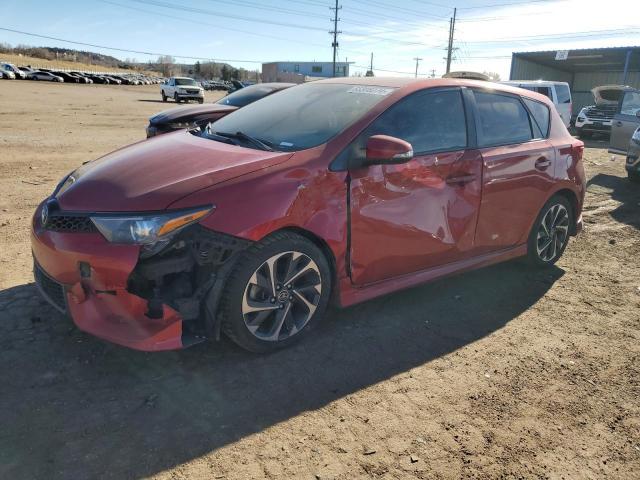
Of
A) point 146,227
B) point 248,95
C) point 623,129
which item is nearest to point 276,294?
point 146,227

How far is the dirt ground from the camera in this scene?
2.39 metres

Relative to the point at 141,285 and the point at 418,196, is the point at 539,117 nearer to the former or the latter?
the point at 418,196

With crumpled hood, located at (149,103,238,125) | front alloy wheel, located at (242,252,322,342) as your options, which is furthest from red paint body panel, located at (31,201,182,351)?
crumpled hood, located at (149,103,238,125)

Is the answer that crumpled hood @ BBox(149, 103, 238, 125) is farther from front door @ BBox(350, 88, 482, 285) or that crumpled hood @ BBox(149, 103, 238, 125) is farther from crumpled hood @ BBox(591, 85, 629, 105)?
crumpled hood @ BBox(591, 85, 629, 105)

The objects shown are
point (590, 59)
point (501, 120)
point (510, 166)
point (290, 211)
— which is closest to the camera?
point (290, 211)

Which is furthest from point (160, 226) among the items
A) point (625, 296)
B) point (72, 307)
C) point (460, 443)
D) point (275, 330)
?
point (625, 296)

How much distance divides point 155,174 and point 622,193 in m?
8.27

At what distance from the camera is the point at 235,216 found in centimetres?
287

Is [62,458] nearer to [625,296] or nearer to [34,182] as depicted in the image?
[625,296]

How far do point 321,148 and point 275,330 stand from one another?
Answer: 1175 mm

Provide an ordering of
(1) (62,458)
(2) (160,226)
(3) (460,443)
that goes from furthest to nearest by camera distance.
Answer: (2) (160,226) < (3) (460,443) < (1) (62,458)

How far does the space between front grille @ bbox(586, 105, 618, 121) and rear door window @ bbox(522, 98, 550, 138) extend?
15748mm

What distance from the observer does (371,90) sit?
3.84 m

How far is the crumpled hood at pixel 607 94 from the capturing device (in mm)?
19031
